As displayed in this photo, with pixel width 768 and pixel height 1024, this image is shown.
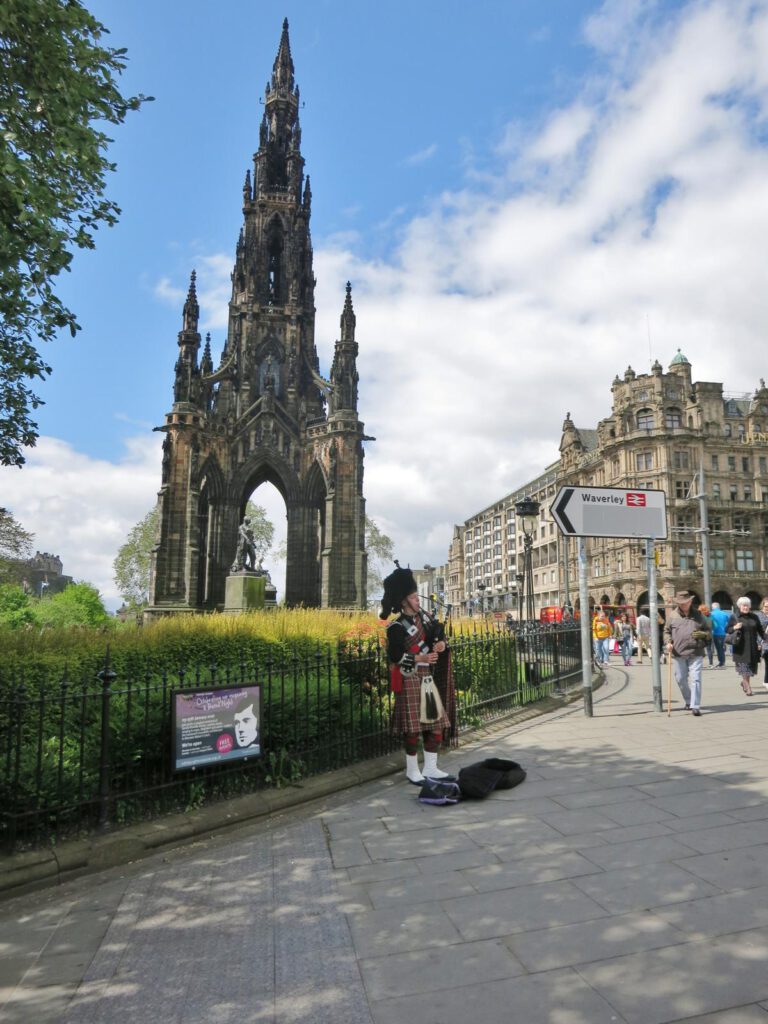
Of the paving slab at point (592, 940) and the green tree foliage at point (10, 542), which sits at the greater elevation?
the green tree foliage at point (10, 542)

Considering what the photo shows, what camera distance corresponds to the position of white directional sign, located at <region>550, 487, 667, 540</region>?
31.4 feet

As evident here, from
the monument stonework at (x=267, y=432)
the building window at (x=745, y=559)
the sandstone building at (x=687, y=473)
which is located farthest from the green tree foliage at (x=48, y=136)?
the building window at (x=745, y=559)

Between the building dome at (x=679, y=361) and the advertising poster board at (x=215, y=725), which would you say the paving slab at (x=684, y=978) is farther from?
the building dome at (x=679, y=361)

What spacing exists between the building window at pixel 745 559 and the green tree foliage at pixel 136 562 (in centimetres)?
4831

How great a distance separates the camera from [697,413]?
52781 millimetres

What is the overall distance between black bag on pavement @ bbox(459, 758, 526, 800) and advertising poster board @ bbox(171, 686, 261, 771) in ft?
6.05

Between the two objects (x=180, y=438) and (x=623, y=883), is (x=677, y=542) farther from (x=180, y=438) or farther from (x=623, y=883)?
(x=623, y=883)

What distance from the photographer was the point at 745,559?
2039 inches

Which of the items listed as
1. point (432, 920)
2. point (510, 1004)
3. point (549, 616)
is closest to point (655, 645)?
point (432, 920)

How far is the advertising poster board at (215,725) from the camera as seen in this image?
17.3 feet

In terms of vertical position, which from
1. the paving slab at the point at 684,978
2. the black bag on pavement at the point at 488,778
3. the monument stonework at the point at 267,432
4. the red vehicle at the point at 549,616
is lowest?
the paving slab at the point at 684,978

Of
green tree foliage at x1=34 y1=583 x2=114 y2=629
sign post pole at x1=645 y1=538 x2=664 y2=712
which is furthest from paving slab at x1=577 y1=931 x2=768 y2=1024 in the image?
green tree foliage at x1=34 y1=583 x2=114 y2=629

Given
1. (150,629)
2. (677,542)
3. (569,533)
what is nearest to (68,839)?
(150,629)

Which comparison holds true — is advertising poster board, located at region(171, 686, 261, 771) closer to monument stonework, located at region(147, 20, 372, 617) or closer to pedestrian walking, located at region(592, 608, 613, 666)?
pedestrian walking, located at region(592, 608, 613, 666)
